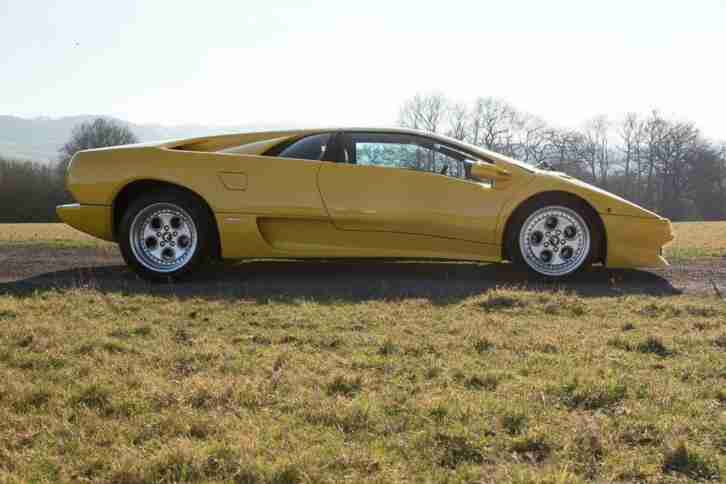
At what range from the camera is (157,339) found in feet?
11.8

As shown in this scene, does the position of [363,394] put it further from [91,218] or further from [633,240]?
[91,218]

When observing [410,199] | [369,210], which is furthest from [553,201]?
[369,210]

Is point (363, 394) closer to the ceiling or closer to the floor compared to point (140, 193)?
closer to the floor

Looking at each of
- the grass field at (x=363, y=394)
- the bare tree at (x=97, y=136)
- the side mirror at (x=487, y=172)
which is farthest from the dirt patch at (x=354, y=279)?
the bare tree at (x=97, y=136)

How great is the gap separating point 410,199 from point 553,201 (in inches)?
47.1

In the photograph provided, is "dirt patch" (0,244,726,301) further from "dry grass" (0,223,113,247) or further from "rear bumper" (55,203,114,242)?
"dry grass" (0,223,113,247)

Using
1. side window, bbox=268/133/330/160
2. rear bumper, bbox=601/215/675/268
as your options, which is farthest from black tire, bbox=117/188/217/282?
rear bumper, bbox=601/215/675/268

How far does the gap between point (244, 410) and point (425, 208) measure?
311cm

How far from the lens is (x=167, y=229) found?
5.51 metres

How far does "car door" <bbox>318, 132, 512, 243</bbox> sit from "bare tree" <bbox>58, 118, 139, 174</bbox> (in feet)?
173

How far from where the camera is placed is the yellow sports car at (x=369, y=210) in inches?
209

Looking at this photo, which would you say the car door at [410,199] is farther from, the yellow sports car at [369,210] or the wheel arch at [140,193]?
the wheel arch at [140,193]

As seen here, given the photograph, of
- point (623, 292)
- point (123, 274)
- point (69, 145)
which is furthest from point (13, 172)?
point (623, 292)

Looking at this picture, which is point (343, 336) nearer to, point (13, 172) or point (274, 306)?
point (274, 306)
